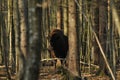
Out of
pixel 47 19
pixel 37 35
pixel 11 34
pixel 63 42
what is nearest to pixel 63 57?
pixel 63 42

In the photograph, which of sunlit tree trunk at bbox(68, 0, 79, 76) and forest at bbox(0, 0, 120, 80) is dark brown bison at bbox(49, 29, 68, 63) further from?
sunlit tree trunk at bbox(68, 0, 79, 76)

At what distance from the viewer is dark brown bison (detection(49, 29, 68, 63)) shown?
15.0 meters

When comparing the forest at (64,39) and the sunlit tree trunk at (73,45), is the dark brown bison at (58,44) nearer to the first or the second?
the forest at (64,39)

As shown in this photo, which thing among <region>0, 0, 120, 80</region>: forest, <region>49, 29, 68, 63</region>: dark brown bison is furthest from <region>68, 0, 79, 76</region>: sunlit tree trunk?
<region>49, 29, 68, 63</region>: dark brown bison

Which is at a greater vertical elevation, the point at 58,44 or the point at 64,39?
the point at 64,39

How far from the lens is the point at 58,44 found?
51.3ft

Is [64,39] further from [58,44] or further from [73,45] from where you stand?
[73,45]

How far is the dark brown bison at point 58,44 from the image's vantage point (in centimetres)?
1504

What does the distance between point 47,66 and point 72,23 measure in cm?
776

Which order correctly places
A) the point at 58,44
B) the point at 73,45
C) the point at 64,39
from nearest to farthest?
the point at 73,45
the point at 64,39
the point at 58,44

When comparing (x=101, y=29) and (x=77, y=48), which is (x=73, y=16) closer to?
(x=77, y=48)

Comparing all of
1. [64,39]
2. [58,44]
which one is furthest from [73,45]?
[58,44]

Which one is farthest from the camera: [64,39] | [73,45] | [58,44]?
[58,44]

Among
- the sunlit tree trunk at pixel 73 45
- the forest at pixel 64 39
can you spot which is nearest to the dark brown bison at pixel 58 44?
the forest at pixel 64 39
